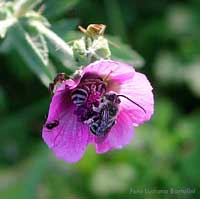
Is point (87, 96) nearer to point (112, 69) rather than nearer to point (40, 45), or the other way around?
point (112, 69)

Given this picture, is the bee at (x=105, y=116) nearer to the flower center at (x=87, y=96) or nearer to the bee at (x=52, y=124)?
the flower center at (x=87, y=96)

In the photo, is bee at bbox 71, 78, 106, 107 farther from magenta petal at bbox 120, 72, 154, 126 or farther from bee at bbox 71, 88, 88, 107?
magenta petal at bbox 120, 72, 154, 126

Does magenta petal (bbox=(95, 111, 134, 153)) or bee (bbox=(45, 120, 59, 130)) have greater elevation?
bee (bbox=(45, 120, 59, 130))

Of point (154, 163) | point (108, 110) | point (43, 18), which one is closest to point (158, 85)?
point (154, 163)

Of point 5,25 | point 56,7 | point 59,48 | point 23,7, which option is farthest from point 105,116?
point 56,7

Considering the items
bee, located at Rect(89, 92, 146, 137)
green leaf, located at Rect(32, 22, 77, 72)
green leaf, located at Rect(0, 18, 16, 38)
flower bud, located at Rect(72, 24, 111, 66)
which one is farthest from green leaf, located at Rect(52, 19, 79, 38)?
bee, located at Rect(89, 92, 146, 137)

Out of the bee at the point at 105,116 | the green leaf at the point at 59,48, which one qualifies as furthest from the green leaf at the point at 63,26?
the bee at the point at 105,116
